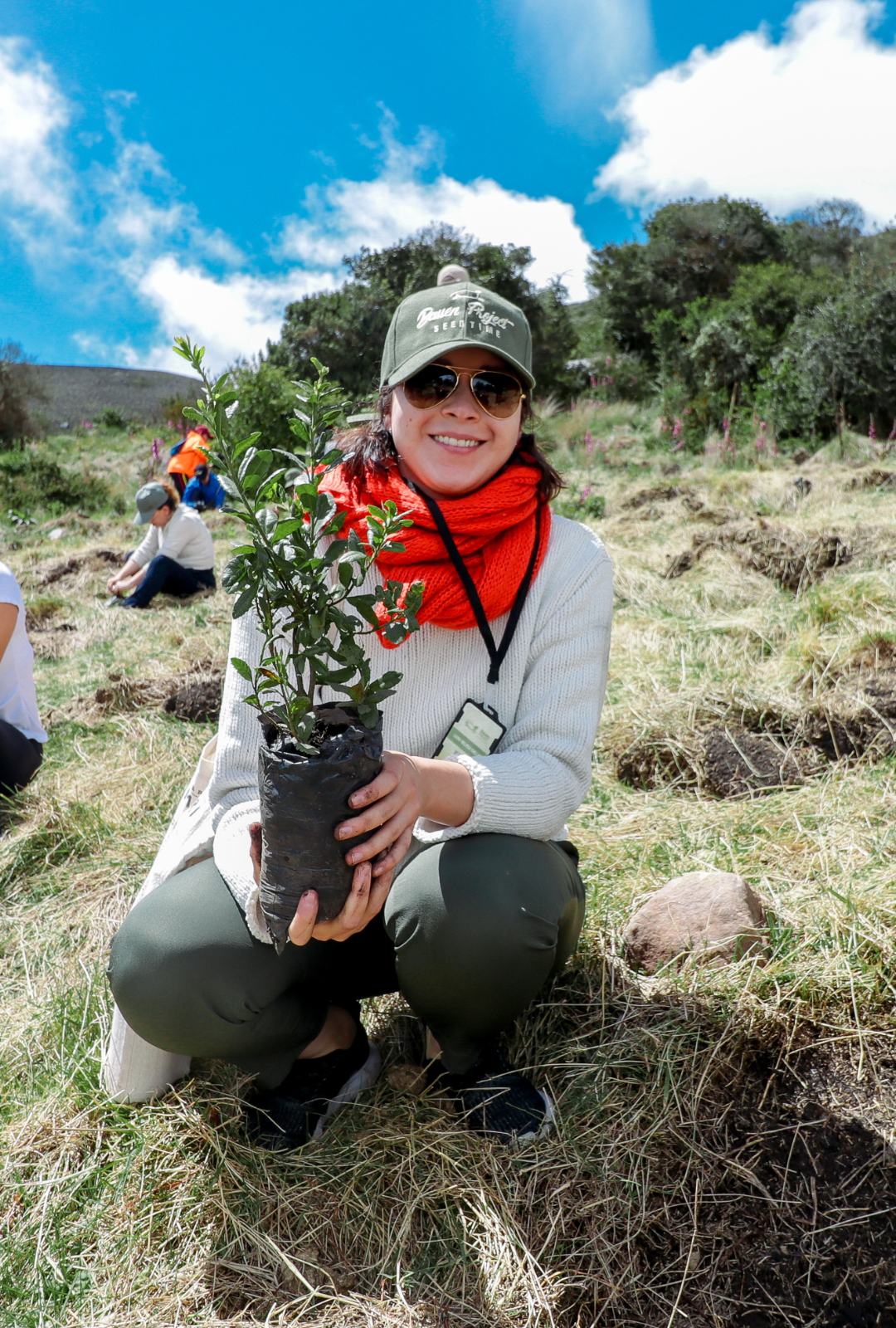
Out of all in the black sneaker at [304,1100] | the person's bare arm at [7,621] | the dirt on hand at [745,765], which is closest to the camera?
the black sneaker at [304,1100]

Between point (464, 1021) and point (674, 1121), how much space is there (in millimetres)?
398

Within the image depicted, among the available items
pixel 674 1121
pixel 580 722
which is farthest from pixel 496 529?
pixel 674 1121

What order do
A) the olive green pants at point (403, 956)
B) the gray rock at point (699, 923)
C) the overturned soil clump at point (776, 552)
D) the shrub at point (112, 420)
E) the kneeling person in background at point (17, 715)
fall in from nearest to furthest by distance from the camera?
the olive green pants at point (403, 956) → the gray rock at point (699, 923) → the kneeling person in background at point (17, 715) → the overturned soil clump at point (776, 552) → the shrub at point (112, 420)

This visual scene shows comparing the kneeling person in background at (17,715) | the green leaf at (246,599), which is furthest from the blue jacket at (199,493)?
the green leaf at (246,599)

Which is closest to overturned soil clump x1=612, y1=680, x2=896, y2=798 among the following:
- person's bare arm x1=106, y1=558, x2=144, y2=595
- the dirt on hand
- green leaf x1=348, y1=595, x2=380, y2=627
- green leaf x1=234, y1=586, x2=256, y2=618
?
the dirt on hand

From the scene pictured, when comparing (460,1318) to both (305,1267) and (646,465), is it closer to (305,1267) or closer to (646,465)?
(305,1267)

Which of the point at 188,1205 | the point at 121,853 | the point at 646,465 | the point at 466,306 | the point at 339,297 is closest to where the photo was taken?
the point at 188,1205

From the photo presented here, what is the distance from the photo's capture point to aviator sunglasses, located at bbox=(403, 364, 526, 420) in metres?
1.57

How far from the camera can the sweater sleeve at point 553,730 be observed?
4.77 feet

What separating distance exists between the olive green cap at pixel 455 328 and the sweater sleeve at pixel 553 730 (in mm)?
432

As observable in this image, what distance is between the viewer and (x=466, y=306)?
1.54 m

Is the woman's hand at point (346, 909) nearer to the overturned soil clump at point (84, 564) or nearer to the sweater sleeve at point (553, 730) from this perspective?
the sweater sleeve at point (553, 730)

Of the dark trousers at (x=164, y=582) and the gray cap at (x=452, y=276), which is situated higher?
the gray cap at (x=452, y=276)

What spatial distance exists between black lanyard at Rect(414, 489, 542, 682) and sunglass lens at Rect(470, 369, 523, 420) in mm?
195
